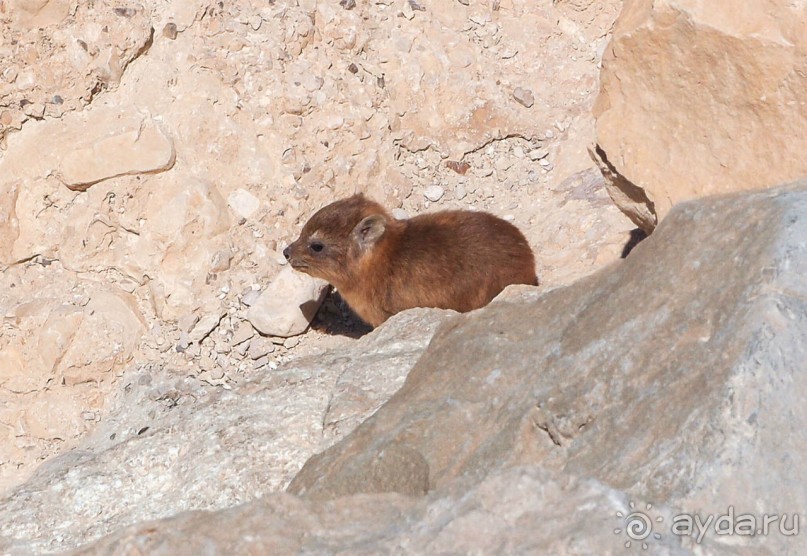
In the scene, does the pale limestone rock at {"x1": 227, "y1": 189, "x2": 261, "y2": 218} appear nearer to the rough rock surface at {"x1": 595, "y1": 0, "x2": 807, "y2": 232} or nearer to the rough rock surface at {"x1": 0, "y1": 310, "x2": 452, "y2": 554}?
the rough rock surface at {"x1": 0, "y1": 310, "x2": 452, "y2": 554}

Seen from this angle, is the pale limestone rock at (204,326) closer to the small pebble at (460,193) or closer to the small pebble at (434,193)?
the small pebble at (434,193)

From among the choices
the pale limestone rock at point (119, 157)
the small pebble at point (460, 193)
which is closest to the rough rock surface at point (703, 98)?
the small pebble at point (460, 193)

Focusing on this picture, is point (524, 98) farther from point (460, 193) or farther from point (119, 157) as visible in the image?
point (119, 157)

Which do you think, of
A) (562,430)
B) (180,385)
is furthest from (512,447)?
(180,385)

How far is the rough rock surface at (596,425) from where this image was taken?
108 inches

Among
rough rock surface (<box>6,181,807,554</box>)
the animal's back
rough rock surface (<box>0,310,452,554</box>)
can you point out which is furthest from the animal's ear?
rough rock surface (<box>6,181,807,554</box>)

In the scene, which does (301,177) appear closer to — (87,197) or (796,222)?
(87,197)

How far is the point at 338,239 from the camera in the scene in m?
6.81

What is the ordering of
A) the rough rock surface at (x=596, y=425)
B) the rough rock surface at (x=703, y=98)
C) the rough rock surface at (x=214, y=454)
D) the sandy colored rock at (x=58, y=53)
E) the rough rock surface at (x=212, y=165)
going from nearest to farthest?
the rough rock surface at (x=596, y=425) → the rough rock surface at (x=214, y=454) → the rough rock surface at (x=703, y=98) → the rough rock surface at (x=212, y=165) → the sandy colored rock at (x=58, y=53)

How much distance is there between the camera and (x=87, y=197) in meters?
6.98

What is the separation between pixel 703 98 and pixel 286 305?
3.20m

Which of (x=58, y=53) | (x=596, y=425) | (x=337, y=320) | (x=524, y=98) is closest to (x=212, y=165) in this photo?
(x=58, y=53)

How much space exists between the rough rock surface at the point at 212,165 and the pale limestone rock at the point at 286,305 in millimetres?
112

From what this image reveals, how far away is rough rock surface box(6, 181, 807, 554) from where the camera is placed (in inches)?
108
